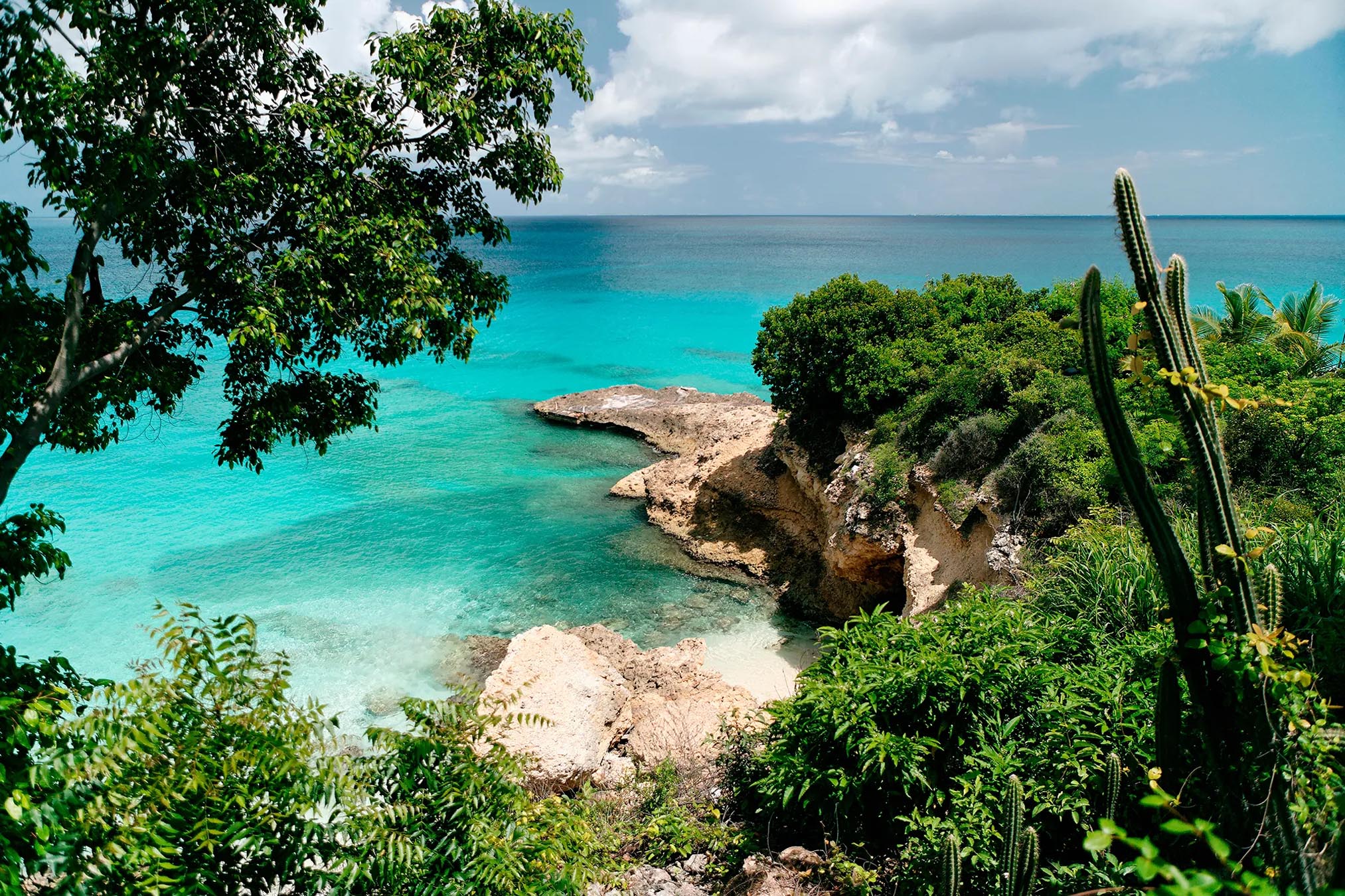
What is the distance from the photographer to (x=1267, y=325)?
18875mm

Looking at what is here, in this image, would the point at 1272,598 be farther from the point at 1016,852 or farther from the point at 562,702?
the point at 562,702

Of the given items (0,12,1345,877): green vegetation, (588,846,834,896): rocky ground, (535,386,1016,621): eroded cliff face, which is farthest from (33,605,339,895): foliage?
(535,386,1016,621): eroded cliff face

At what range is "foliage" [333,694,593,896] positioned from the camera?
5098 millimetres

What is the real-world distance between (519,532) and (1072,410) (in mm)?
16319

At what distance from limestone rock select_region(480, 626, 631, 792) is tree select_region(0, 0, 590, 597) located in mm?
5657

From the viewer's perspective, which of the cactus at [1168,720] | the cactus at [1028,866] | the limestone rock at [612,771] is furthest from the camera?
the limestone rock at [612,771]

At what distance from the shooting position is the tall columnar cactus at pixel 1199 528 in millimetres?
4586

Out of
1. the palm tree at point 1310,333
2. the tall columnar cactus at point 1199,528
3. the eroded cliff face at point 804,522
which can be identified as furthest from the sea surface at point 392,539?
the palm tree at point 1310,333

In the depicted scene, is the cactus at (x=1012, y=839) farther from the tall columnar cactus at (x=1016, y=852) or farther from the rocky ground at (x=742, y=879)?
the rocky ground at (x=742, y=879)

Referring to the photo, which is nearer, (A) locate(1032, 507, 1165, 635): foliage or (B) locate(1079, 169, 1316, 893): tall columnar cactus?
(B) locate(1079, 169, 1316, 893): tall columnar cactus

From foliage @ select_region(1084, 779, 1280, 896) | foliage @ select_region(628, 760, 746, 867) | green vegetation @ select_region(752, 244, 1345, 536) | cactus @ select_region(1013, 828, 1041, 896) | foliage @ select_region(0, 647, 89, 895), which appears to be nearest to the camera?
foliage @ select_region(1084, 779, 1280, 896)

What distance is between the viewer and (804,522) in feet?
72.6

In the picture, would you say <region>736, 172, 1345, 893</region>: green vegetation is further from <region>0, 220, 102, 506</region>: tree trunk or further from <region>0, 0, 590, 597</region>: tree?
<region>0, 220, 102, 506</region>: tree trunk

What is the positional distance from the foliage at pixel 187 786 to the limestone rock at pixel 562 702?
5900 millimetres
